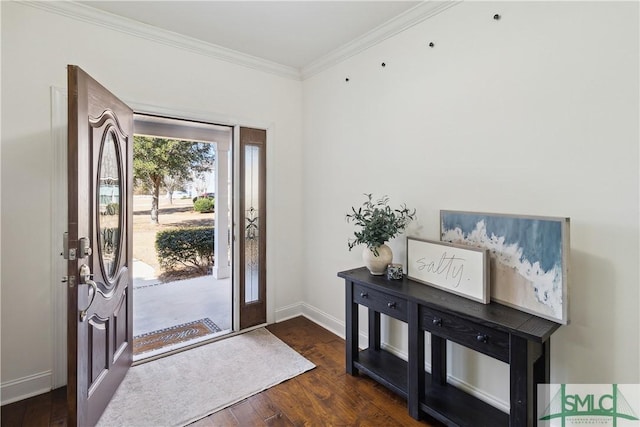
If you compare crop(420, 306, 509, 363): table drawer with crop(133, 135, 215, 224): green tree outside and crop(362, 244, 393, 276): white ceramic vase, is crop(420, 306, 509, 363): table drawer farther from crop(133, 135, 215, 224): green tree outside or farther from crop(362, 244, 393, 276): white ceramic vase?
crop(133, 135, 215, 224): green tree outside

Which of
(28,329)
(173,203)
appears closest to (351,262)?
(28,329)

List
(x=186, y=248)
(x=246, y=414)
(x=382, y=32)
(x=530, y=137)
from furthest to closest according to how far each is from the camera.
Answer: (x=186, y=248)
(x=382, y=32)
(x=246, y=414)
(x=530, y=137)

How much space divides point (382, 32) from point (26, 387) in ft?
12.2

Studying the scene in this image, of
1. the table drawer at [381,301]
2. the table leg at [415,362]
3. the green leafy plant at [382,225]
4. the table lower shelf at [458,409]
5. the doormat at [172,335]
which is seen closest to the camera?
the table lower shelf at [458,409]

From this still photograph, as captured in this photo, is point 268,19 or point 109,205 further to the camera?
point 268,19

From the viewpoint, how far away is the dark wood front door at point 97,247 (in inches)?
61.1

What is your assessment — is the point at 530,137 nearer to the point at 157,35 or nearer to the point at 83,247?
the point at 83,247

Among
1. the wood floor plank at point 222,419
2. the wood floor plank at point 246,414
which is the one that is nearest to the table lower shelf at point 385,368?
the wood floor plank at point 246,414

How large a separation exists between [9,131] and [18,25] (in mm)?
724

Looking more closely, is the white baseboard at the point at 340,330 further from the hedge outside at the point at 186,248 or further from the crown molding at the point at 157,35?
the hedge outside at the point at 186,248

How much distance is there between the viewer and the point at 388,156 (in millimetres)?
2535

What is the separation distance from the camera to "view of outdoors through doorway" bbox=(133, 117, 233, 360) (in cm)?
523

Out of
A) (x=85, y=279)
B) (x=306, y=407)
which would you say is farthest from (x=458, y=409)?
(x=85, y=279)

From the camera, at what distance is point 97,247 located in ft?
6.07
